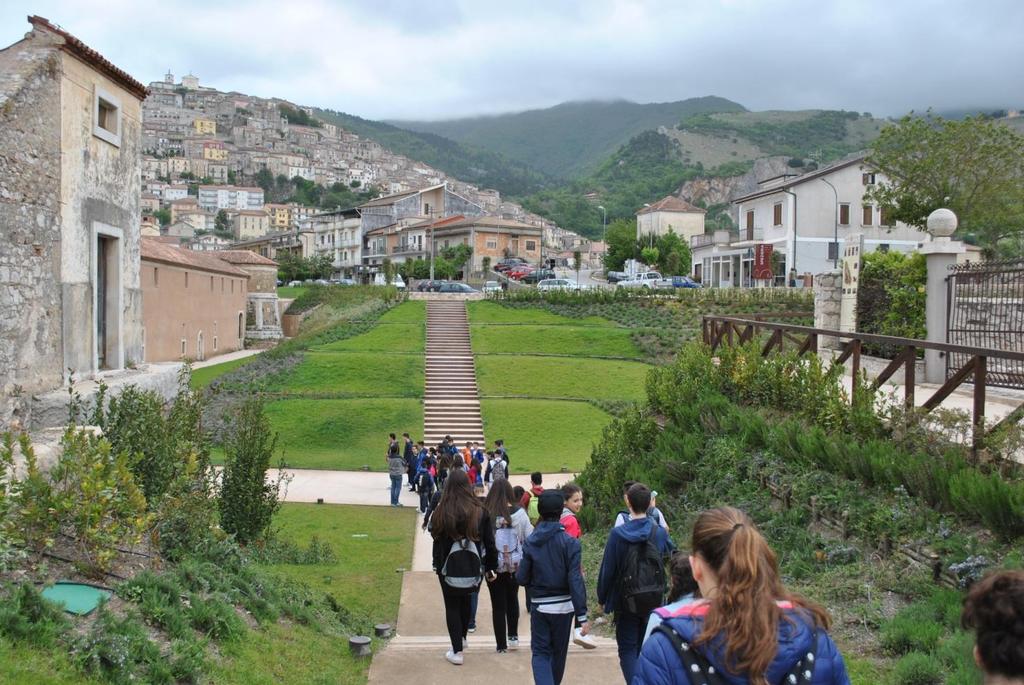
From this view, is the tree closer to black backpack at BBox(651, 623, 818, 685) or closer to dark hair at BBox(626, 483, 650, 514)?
dark hair at BBox(626, 483, 650, 514)

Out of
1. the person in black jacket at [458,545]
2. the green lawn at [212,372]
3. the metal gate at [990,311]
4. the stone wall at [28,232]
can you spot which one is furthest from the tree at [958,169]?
the person in black jacket at [458,545]

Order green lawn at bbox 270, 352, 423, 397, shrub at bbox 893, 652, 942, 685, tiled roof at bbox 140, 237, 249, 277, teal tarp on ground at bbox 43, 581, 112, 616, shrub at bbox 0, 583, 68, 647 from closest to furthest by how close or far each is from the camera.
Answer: shrub at bbox 0, 583, 68, 647 → shrub at bbox 893, 652, 942, 685 → teal tarp on ground at bbox 43, 581, 112, 616 → green lawn at bbox 270, 352, 423, 397 → tiled roof at bbox 140, 237, 249, 277

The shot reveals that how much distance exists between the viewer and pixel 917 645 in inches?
210

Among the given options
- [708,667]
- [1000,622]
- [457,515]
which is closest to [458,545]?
[457,515]

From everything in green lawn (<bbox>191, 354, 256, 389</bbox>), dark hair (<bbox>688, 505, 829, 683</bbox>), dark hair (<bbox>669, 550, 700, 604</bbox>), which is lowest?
green lawn (<bbox>191, 354, 256, 389</bbox>)

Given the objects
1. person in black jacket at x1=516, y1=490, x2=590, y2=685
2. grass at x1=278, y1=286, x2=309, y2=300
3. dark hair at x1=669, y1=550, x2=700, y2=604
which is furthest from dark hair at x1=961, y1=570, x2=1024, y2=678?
grass at x1=278, y1=286, x2=309, y2=300

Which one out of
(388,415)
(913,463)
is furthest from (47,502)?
(388,415)

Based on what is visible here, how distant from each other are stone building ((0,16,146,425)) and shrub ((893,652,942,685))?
8.82 metres

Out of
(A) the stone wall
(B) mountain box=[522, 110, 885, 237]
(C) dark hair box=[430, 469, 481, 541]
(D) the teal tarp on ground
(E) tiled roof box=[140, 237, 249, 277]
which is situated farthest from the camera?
(B) mountain box=[522, 110, 885, 237]

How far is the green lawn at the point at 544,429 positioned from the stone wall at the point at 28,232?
1402 centimetres

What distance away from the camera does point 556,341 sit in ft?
125

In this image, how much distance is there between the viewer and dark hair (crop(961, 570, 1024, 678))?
7.55 feet

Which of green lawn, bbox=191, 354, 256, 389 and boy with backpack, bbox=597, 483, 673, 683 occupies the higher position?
boy with backpack, bbox=597, 483, 673, 683

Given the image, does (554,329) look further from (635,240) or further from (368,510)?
(635,240)
